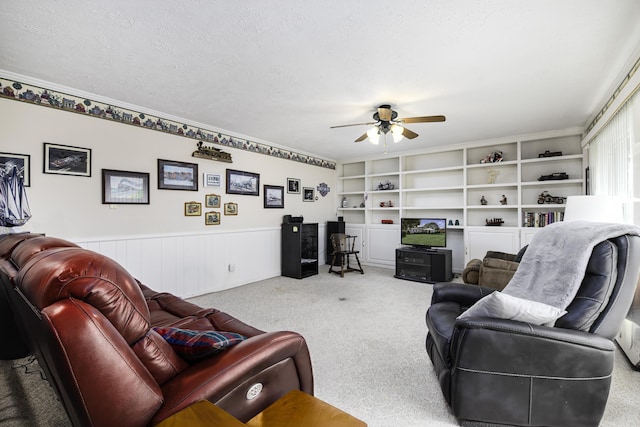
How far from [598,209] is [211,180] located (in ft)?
14.2

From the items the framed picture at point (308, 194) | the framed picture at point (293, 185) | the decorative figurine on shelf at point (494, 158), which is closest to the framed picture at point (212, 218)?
the framed picture at point (293, 185)

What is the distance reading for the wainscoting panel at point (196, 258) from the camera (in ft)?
11.2

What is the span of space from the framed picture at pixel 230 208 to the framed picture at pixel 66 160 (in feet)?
5.73

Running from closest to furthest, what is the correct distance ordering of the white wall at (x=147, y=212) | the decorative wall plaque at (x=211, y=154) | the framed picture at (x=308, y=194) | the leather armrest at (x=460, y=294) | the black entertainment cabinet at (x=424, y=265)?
1. the leather armrest at (x=460, y=294)
2. the white wall at (x=147, y=212)
3. the decorative wall plaque at (x=211, y=154)
4. the black entertainment cabinet at (x=424, y=265)
5. the framed picture at (x=308, y=194)

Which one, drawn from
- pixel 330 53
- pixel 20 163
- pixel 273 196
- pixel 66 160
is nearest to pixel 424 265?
pixel 273 196

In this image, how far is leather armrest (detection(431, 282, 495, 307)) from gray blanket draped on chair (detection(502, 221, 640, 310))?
30cm

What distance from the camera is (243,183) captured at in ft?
15.5

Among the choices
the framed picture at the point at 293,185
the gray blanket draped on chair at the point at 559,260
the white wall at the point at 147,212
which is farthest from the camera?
the framed picture at the point at 293,185

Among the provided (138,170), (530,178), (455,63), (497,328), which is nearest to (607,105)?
(530,178)

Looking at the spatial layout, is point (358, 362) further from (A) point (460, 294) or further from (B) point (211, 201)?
(B) point (211, 201)

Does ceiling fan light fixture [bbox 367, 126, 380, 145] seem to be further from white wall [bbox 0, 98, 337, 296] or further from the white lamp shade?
white wall [bbox 0, 98, 337, 296]

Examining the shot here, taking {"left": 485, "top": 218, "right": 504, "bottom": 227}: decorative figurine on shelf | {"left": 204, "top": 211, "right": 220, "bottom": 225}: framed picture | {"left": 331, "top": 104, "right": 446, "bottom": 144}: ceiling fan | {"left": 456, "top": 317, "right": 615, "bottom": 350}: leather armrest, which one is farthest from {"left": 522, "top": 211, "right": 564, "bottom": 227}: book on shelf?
{"left": 204, "top": 211, "right": 220, "bottom": 225}: framed picture

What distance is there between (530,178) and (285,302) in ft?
14.7

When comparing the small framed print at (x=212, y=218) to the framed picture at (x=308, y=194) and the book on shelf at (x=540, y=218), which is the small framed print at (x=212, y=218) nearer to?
the framed picture at (x=308, y=194)
